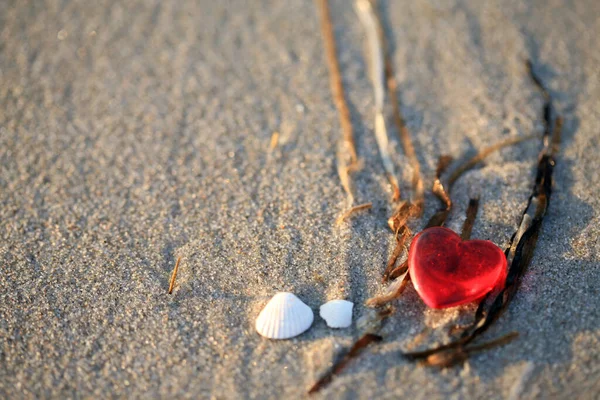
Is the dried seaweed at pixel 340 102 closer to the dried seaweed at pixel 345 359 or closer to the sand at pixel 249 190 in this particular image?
the sand at pixel 249 190

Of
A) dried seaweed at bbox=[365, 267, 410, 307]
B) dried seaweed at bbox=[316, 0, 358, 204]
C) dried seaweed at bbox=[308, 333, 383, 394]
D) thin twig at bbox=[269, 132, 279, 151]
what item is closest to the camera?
dried seaweed at bbox=[308, 333, 383, 394]

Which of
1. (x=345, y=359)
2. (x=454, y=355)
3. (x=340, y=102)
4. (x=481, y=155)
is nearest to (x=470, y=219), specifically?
(x=481, y=155)

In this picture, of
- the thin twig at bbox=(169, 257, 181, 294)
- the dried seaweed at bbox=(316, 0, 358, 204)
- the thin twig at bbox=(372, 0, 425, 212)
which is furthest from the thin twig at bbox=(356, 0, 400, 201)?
the thin twig at bbox=(169, 257, 181, 294)

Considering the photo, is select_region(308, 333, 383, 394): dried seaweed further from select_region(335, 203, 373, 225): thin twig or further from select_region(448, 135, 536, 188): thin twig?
select_region(448, 135, 536, 188): thin twig

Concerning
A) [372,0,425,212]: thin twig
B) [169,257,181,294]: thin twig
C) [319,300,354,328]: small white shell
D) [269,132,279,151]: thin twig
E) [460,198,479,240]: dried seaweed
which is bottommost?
[460,198,479,240]: dried seaweed

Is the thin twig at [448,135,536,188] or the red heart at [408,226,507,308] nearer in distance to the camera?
the red heart at [408,226,507,308]

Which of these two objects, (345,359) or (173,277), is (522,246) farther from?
(173,277)

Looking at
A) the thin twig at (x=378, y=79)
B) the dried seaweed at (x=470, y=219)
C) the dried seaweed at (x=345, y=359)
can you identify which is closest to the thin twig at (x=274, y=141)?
the thin twig at (x=378, y=79)
